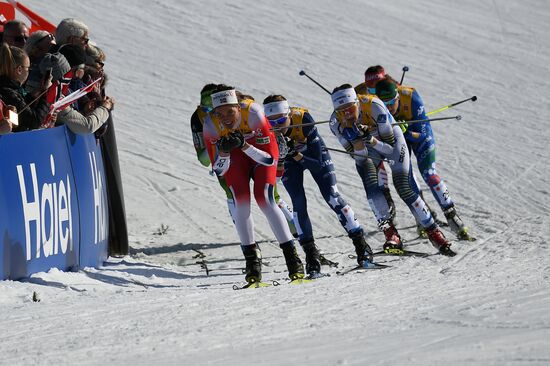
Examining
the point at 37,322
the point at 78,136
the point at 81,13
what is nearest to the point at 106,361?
the point at 37,322

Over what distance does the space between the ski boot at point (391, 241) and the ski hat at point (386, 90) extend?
1331 millimetres

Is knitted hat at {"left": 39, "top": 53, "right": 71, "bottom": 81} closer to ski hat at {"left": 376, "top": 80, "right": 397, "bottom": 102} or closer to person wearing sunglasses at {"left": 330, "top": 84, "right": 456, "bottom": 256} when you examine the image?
person wearing sunglasses at {"left": 330, "top": 84, "right": 456, "bottom": 256}

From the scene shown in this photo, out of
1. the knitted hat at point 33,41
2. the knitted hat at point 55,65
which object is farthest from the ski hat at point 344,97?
the knitted hat at point 33,41

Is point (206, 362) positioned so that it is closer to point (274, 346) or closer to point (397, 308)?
point (274, 346)

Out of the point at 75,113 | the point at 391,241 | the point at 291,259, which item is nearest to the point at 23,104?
the point at 75,113

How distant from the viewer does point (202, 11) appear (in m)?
21.7

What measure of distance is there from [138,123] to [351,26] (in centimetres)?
751

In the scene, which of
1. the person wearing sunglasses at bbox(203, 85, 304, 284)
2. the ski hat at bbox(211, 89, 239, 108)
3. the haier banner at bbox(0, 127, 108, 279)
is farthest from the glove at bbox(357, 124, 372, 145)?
the haier banner at bbox(0, 127, 108, 279)

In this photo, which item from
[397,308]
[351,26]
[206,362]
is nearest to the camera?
[206,362]

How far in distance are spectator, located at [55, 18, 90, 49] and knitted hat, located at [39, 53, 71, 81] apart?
86 centimetres

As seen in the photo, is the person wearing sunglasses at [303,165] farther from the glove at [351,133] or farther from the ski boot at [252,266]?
the ski boot at [252,266]

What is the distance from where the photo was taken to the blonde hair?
741 centimetres

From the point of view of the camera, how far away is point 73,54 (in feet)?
28.5

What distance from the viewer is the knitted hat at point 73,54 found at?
339 inches
